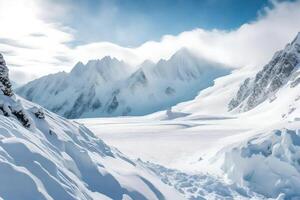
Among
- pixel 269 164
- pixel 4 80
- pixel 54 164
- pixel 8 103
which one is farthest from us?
pixel 269 164

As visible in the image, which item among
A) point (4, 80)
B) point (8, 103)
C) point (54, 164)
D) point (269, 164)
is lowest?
point (54, 164)

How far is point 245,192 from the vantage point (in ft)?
88.2

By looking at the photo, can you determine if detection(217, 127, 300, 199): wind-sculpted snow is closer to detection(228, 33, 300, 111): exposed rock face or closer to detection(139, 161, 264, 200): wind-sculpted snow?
detection(139, 161, 264, 200): wind-sculpted snow

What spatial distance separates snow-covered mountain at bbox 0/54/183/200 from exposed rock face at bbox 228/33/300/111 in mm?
113845

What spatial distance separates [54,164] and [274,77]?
129 metres

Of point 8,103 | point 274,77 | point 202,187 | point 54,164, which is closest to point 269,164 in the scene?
point 202,187

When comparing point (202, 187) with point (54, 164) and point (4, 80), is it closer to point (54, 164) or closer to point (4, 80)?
point (4, 80)

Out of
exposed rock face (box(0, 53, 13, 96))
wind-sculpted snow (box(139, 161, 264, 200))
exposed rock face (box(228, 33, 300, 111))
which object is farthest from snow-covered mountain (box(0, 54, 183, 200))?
exposed rock face (box(228, 33, 300, 111))

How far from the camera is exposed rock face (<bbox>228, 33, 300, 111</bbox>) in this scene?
13369cm

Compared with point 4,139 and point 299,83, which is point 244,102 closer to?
point 299,83

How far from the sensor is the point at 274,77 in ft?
451

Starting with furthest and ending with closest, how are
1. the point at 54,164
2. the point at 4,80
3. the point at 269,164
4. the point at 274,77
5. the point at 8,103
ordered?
1. the point at 274,77
2. the point at 269,164
3. the point at 4,80
4. the point at 8,103
5. the point at 54,164

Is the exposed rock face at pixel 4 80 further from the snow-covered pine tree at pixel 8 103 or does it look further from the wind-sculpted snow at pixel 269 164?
the wind-sculpted snow at pixel 269 164

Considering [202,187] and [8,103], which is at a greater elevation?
[8,103]
